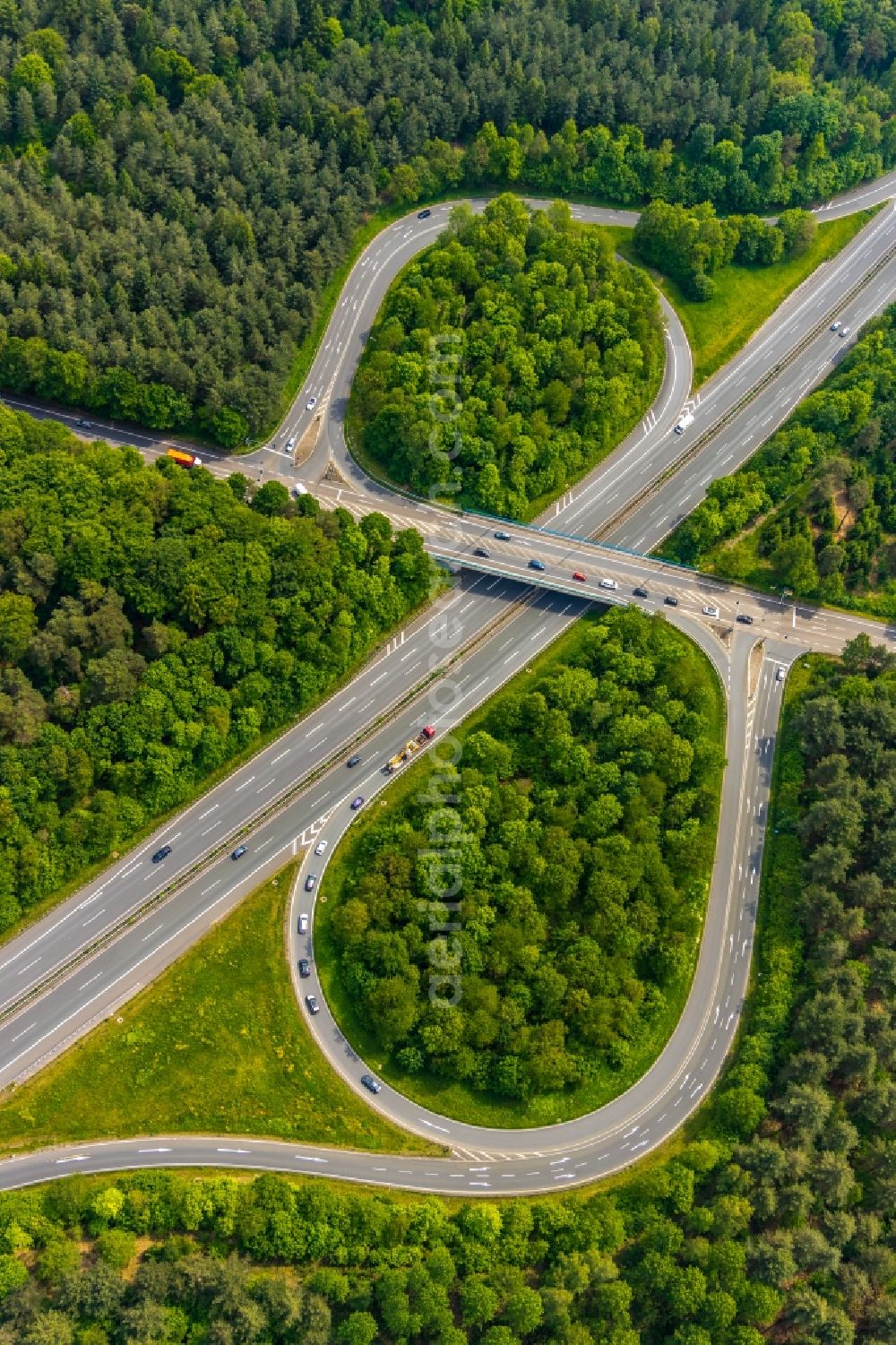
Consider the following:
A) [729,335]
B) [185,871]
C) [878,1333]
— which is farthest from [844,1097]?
[729,335]

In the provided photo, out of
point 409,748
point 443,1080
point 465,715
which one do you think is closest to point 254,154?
point 465,715

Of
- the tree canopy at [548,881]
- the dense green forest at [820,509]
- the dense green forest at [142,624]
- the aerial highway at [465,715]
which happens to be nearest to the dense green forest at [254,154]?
the aerial highway at [465,715]

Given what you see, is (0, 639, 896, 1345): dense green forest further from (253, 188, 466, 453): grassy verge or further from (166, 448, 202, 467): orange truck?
(253, 188, 466, 453): grassy verge

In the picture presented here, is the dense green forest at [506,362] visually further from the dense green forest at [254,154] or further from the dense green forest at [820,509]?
the dense green forest at [820,509]

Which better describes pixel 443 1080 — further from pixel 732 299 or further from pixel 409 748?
pixel 732 299

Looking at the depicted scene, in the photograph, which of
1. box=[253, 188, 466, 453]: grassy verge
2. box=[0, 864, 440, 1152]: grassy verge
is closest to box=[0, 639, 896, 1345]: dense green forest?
box=[0, 864, 440, 1152]: grassy verge
